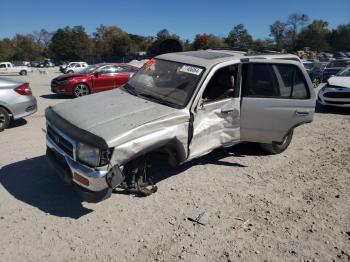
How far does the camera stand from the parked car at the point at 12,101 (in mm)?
7387

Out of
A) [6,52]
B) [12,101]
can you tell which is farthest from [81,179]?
[6,52]

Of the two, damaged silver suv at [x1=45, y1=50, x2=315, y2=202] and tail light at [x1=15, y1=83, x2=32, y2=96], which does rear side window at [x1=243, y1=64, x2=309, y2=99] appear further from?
tail light at [x1=15, y1=83, x2=32, y2=96]

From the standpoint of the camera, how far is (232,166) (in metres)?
5.54

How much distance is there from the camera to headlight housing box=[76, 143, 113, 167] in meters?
3.51

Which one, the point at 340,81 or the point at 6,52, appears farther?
the point at 6,52

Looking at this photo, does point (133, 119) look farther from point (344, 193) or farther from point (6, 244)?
point (344, 193)

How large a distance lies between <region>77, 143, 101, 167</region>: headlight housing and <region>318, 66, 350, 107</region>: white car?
28.9 feet

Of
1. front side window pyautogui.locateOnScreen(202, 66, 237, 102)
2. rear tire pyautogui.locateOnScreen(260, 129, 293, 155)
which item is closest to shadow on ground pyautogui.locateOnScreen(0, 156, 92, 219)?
front side window pyautogui.locateOnScreen(202, 66, 237, 102)

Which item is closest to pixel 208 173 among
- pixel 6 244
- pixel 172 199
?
pixel 172 199

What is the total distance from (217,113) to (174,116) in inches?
35.2

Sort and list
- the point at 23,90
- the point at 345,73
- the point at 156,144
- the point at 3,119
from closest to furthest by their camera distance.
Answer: the point at 156,144 → the point at 3,119 → the point at 23,90 → the point at 345,73

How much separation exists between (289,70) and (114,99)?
9.82 feet

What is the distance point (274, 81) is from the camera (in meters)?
5.39

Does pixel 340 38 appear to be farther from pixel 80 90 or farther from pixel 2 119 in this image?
pixel 2 119
